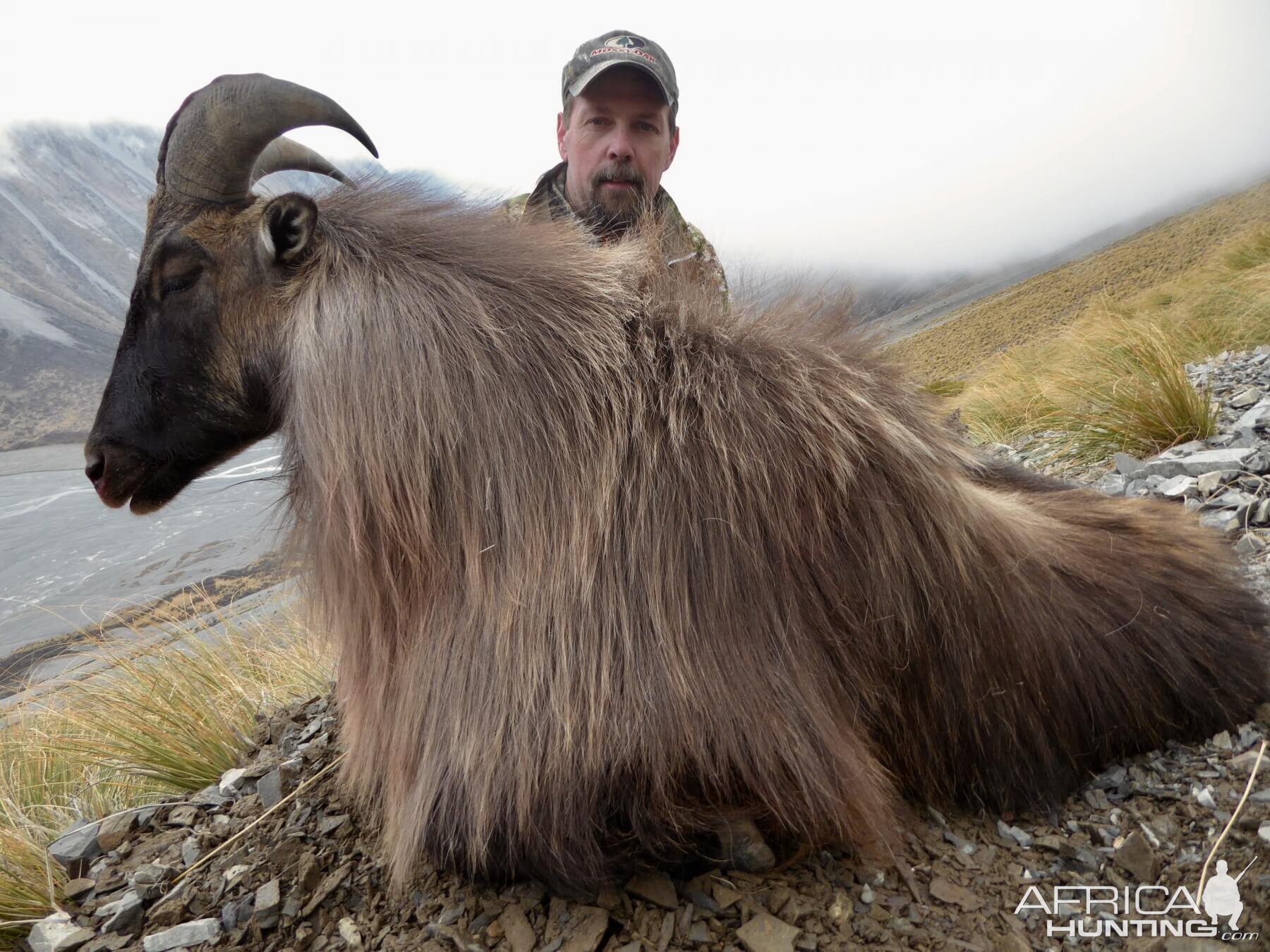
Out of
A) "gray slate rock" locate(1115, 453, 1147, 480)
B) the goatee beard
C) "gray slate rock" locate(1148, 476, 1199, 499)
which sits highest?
the goatee beard

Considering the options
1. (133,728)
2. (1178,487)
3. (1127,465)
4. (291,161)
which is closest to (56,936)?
(133,728)

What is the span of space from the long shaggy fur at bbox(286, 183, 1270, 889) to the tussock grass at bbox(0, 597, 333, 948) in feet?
2.47

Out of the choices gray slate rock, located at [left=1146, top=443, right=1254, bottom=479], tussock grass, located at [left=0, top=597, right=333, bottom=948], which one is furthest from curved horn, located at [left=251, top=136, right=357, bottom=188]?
gray slate rock, located at [left=1146, top=443, right=1254, bottom=479]

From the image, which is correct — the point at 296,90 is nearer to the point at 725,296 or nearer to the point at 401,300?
the point at 401,300

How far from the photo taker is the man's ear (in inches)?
74.5

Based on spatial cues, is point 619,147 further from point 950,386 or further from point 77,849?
point 950,386

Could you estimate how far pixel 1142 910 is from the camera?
5.03ft

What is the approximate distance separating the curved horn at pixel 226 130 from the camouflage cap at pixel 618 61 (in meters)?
1.89

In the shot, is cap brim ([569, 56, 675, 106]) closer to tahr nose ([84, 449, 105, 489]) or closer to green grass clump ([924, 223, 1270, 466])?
tahr nose ([84, 449, 105, 489])

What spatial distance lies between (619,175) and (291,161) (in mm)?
1629

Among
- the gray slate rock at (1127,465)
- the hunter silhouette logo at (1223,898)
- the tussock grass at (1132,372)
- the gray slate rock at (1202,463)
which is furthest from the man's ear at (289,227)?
the tussock grass at (1132,372)

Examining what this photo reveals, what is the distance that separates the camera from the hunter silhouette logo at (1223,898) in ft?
4.71

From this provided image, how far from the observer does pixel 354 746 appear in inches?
74.1

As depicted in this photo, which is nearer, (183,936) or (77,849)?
(183,936)
